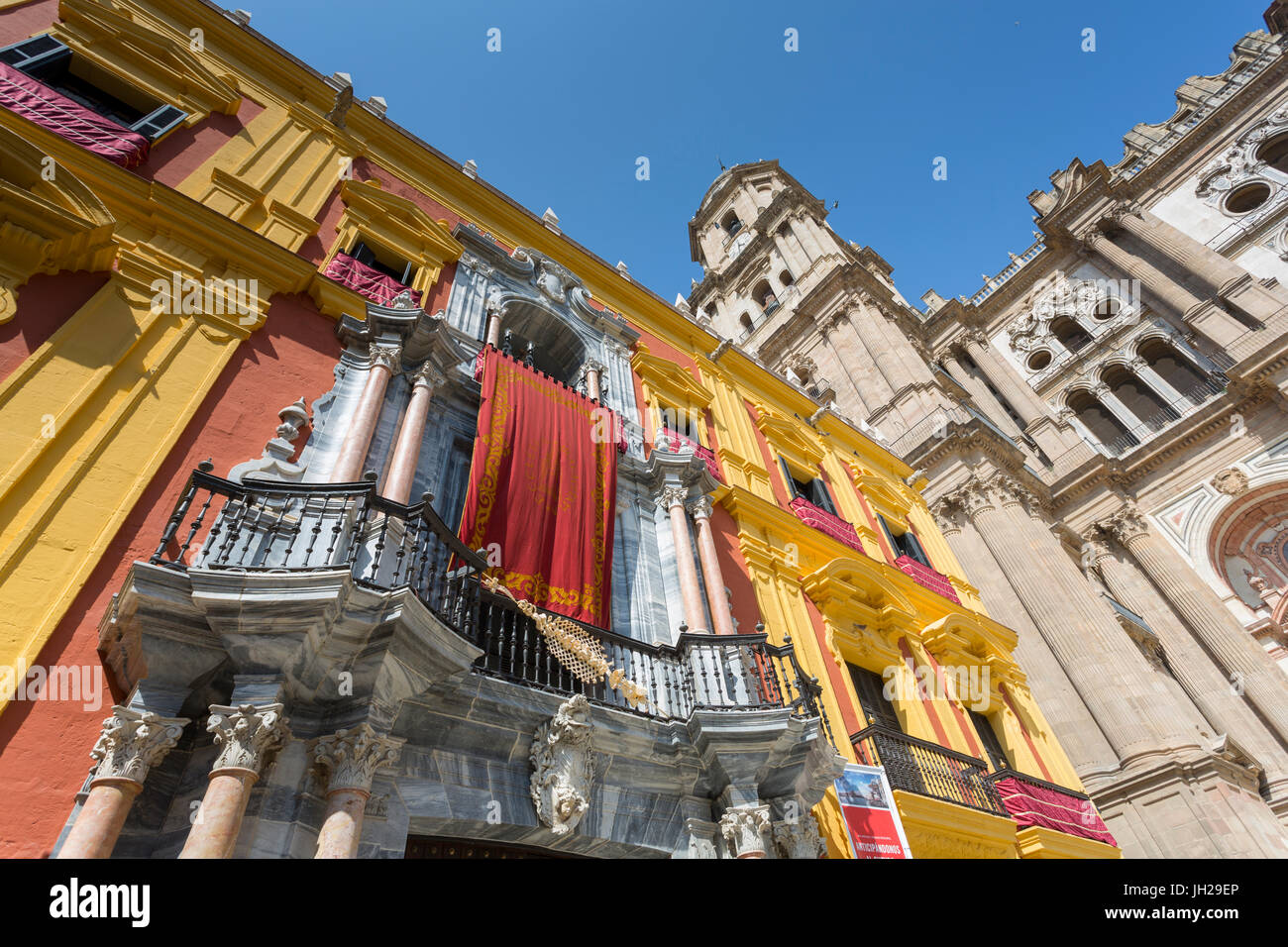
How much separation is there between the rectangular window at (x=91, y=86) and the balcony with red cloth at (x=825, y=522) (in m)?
11.9

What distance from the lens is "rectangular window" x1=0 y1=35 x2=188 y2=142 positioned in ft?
28.2

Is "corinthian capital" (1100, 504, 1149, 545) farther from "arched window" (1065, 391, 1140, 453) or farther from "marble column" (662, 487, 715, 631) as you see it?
"marble column" (662, 487, 715, 631)

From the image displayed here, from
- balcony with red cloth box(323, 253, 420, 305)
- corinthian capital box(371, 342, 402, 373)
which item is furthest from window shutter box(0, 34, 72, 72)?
corinthian capital box(371, 342, 402, 373)

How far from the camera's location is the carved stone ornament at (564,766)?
5.85 m

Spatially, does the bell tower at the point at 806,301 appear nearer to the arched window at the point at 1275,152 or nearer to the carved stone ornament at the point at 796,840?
the carved stone ornament at the point at 796,840

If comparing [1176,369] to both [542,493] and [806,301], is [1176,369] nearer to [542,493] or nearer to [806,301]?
[806,301]

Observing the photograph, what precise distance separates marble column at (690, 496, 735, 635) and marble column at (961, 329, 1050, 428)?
91.7ft

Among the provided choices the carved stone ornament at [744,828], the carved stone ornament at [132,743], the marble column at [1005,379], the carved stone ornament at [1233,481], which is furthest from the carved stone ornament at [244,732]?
the marble column at [1005,379]

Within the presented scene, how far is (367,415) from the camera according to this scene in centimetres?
761

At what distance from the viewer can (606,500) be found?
9.30 m

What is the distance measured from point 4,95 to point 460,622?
8101 mm

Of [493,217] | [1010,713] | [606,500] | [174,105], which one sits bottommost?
[1010,713]
